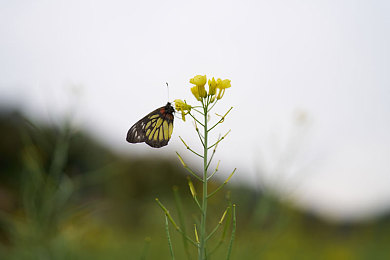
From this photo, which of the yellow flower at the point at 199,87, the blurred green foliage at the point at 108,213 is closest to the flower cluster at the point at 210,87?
the yellow flower at the point at 199,87

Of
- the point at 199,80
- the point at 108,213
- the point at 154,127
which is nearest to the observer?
the point at 199,80

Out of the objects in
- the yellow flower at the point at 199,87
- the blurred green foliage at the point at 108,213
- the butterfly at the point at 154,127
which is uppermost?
the yellow flower at the point at 199,87

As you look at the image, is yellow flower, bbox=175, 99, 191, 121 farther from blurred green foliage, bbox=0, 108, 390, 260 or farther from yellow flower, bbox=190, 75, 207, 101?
blurred green foliage, bbox=0, 108, 390, 260

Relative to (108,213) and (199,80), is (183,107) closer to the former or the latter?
(199,80)

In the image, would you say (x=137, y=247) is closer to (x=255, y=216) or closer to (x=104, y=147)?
(x=255, y=216)

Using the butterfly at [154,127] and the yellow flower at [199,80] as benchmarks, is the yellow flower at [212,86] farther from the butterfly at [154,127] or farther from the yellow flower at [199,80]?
the butterfly at [154,127]

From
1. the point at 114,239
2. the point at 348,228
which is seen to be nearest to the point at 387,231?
the point at 348,228

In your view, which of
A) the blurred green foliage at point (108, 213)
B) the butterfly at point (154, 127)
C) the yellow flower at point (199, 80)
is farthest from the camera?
the blurred green foliage at point (108, 213)

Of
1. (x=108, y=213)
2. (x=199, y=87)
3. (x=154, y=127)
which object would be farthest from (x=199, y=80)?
(x=108, y=213)
